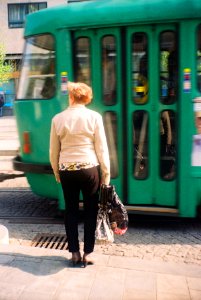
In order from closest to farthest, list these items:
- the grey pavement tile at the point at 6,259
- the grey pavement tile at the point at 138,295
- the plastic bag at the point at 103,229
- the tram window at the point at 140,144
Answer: the grey pavement tile at the point at 138,295, the plastic bag at the point at 103,229, the grey pavement tile at the point at 6,259, the tram window at the point at 140,144

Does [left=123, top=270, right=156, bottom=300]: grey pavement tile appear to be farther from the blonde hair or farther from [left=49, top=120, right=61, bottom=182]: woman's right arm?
the blonde hair

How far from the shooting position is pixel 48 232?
5.12m

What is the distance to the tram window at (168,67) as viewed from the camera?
4634 mm

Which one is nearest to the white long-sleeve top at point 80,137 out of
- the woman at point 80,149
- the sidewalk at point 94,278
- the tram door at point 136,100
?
the woman at point 80,149

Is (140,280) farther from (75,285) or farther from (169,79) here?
(169,79)

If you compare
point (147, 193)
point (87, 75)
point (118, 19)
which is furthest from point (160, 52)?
point (147, 193)

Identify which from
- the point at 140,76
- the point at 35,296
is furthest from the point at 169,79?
the point at 35,296

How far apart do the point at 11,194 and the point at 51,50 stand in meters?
3.02

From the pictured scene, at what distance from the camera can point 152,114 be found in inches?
187

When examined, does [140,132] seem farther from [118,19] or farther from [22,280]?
[22,280]

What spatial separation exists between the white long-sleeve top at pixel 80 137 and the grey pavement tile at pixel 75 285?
89 cm

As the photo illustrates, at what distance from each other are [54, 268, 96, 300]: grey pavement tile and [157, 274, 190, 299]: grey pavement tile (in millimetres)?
611

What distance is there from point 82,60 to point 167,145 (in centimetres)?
151

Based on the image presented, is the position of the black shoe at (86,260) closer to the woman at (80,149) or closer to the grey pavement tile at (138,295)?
the woman at (80,149)
